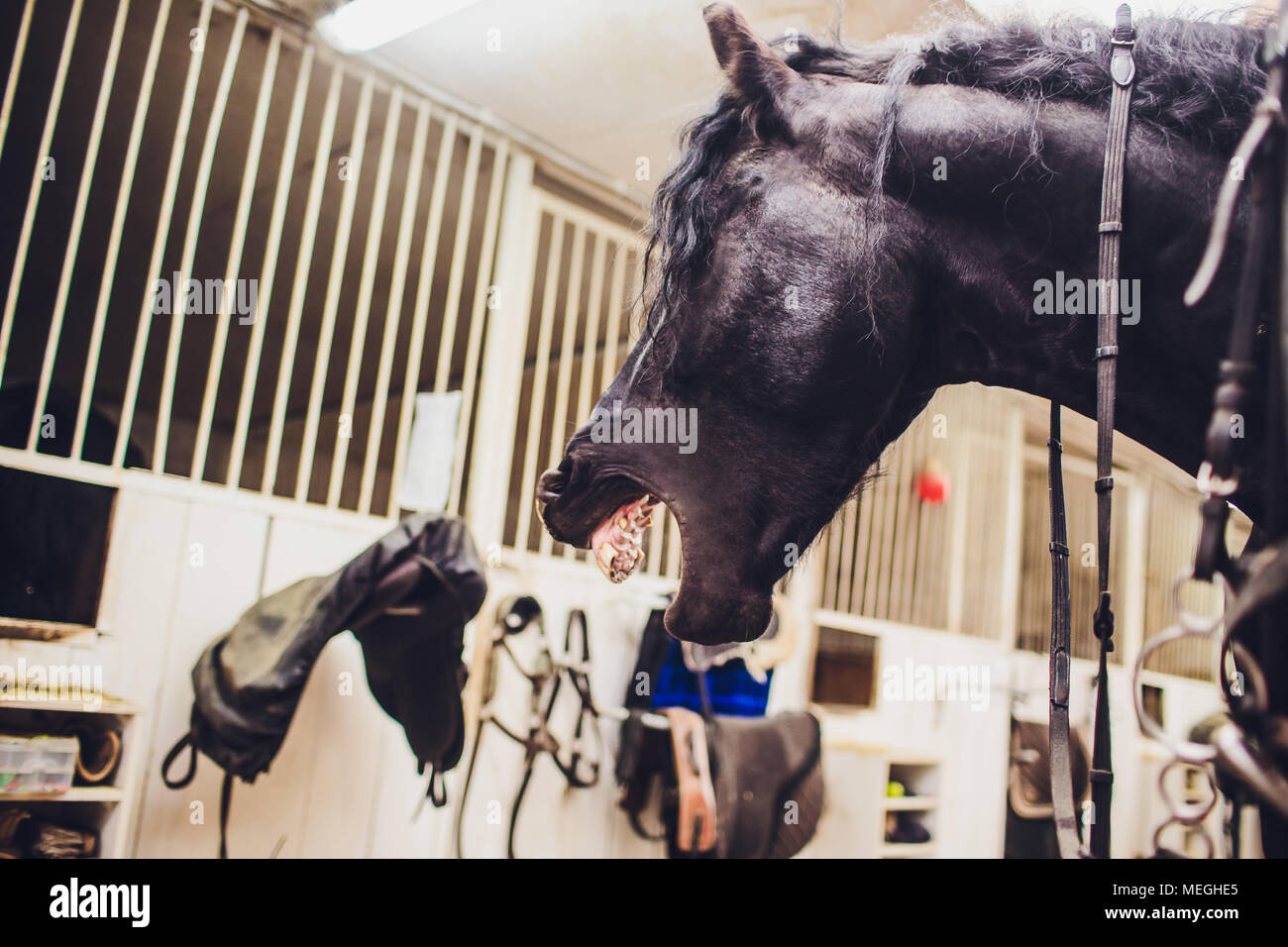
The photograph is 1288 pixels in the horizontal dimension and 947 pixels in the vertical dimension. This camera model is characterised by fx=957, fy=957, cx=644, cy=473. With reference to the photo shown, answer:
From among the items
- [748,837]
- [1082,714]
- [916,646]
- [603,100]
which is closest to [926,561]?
[916,646]

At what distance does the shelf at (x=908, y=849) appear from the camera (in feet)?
12.7

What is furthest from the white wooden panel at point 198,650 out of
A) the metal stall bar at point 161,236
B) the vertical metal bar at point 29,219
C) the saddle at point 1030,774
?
the saddle at point 1030,774

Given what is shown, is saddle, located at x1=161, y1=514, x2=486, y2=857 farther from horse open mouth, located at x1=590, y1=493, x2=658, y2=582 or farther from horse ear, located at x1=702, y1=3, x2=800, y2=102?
horse ear, located at x1=702, y1=3, x2=800, y2=102

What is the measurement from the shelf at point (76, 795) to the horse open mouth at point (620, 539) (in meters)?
1.62

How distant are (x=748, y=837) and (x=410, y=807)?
1.05m

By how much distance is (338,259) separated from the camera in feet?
9.27

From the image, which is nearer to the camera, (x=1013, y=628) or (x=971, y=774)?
(x=971, y=774)

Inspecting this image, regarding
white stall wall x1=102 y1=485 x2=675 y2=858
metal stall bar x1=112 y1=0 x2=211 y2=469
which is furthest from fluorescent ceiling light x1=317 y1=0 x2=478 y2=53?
white stall wall x1=102 y1=485 x2=675 y2=858

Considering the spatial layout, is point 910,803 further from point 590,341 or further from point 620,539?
point 620,539

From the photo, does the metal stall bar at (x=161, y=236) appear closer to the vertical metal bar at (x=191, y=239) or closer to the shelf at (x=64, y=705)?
the vertical metal bar at (x=191, y=239)

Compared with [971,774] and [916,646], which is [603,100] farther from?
[971,774]

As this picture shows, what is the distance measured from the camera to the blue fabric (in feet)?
10.7

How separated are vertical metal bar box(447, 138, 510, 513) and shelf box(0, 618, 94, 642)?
3.64 ft

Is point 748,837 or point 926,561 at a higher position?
point 926,561
